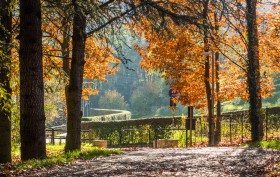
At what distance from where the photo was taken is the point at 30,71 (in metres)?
9.58

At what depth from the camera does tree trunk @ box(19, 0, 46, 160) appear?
9.56m

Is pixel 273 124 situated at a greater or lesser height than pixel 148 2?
lesser

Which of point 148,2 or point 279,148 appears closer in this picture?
point 148,2

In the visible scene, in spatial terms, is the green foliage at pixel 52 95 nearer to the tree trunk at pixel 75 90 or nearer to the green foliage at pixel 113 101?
the tree trunk at pixel 75 90

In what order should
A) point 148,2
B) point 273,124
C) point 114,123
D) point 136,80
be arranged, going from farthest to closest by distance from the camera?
point 136,80
point 114,123
point 273,124
point 148,2

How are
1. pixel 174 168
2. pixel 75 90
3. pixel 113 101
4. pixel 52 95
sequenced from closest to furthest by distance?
pixel 174 168 < pixel 75 90 < pixel 52 95 < pixel 113 101

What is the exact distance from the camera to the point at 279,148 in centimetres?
1232

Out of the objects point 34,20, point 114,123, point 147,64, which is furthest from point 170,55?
point 114,123

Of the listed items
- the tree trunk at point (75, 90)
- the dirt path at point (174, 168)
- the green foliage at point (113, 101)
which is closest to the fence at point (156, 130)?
the tree trunk at point (75, 90)

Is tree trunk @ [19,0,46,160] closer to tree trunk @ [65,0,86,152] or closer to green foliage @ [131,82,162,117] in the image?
tree trunk @ [65,0,86,152]

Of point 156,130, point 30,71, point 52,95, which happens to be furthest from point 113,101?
point 30,71

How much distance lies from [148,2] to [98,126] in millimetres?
25770

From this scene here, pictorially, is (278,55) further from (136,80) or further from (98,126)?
(136,80)

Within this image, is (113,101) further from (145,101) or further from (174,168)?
(174,168)
